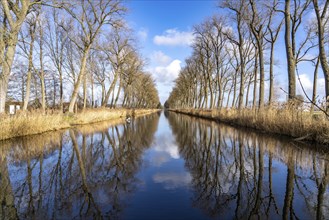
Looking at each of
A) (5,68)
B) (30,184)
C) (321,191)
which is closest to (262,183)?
(321,191)

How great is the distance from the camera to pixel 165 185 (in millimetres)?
5008

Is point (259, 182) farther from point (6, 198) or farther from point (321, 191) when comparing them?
point (6, 198)

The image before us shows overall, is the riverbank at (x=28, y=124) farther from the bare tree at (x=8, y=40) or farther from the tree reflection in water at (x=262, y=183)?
the tree reflection in water at (x=262, y=183)

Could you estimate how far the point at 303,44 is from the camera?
27859mm

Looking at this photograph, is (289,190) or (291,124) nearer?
(289,190)

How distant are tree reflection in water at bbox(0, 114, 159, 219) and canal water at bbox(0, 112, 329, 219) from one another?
1cm

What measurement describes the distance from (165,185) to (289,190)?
2.36 metres

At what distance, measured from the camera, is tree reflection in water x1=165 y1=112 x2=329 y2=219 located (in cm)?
365

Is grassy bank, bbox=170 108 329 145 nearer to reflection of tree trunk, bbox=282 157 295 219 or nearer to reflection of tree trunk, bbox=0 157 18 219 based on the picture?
reflection of tree trunk, bbox=282 157 295 219

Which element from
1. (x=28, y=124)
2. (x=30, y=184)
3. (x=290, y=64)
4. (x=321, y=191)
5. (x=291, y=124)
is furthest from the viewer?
(x=290, y=64)

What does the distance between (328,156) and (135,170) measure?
5.53 m

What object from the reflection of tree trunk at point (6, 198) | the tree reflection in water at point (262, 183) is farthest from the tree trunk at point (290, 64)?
the reflection of tree trunk at point (6, 198)

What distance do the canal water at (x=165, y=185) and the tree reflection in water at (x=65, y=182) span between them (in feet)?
0.05

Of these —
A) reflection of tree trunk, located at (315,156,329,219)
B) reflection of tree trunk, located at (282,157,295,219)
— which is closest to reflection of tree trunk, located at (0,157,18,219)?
reflection of tree trunk, located at (282,157,295,219)
